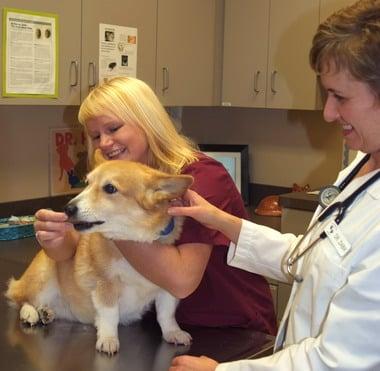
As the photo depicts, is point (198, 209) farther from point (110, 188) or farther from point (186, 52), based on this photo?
point (186, 52)

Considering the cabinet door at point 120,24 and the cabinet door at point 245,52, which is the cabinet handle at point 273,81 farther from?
the cabinet door at point 120,24

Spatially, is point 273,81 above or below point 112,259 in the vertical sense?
above

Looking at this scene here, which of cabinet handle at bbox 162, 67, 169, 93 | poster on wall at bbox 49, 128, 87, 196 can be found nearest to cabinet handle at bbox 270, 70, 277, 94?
cabinet handle at bbox 162, 67, 169, 93

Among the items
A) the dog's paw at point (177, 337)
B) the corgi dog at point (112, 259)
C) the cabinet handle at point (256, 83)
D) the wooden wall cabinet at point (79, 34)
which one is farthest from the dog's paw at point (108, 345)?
the cabinet handle at point (256, 83)

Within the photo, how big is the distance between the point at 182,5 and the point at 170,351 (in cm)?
211

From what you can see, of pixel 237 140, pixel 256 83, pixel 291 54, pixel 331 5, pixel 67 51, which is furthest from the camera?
pixel 237 140

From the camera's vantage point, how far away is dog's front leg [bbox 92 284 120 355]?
146 centimetres

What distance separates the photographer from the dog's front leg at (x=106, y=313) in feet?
4.80

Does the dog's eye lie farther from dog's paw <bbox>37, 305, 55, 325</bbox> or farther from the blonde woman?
dog's paw <bbox>37, 305, 55, 325</bbox>

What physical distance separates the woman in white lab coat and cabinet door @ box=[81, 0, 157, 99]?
5.49 feet

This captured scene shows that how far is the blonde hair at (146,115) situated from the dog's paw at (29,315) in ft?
1.57

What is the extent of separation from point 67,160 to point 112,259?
1.71 m

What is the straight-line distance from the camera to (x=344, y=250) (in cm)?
112

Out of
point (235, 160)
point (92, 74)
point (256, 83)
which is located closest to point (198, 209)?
point (92, 74)
